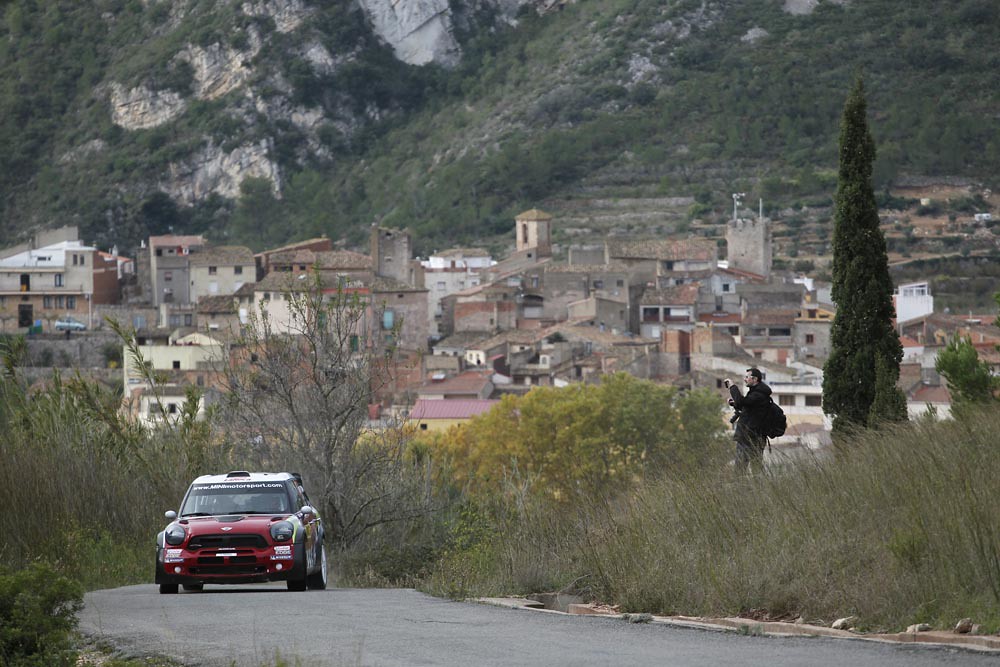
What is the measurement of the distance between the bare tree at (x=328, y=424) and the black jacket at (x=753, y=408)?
6.04 m

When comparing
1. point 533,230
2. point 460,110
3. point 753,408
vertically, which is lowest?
point 753,408

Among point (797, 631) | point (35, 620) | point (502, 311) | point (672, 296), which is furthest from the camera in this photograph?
point (502, 311)

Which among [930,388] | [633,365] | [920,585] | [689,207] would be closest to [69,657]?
[920,585]

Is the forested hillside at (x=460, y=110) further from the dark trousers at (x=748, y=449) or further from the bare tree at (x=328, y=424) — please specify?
the dark trousers at (x=748, y=449)

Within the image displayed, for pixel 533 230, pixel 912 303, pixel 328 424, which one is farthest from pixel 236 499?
pixel 533 230

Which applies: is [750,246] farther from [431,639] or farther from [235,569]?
[431,639]

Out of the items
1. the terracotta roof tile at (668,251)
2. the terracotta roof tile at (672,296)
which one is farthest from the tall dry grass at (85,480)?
the terracotta roof tile at (668,251)

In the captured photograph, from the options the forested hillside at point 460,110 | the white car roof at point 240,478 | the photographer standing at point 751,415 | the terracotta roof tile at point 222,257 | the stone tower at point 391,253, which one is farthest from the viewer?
the forested hillside at point 460,110

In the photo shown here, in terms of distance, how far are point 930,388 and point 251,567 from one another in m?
47.9

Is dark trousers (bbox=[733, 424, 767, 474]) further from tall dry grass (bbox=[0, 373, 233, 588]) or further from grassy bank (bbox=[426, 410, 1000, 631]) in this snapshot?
tall dry grass (bbox=[0, 373, 233, 588])

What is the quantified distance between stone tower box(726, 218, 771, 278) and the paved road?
88529 millimetres

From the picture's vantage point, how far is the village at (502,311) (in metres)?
73.4

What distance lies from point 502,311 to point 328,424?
70.1m

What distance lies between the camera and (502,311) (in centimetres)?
9238
